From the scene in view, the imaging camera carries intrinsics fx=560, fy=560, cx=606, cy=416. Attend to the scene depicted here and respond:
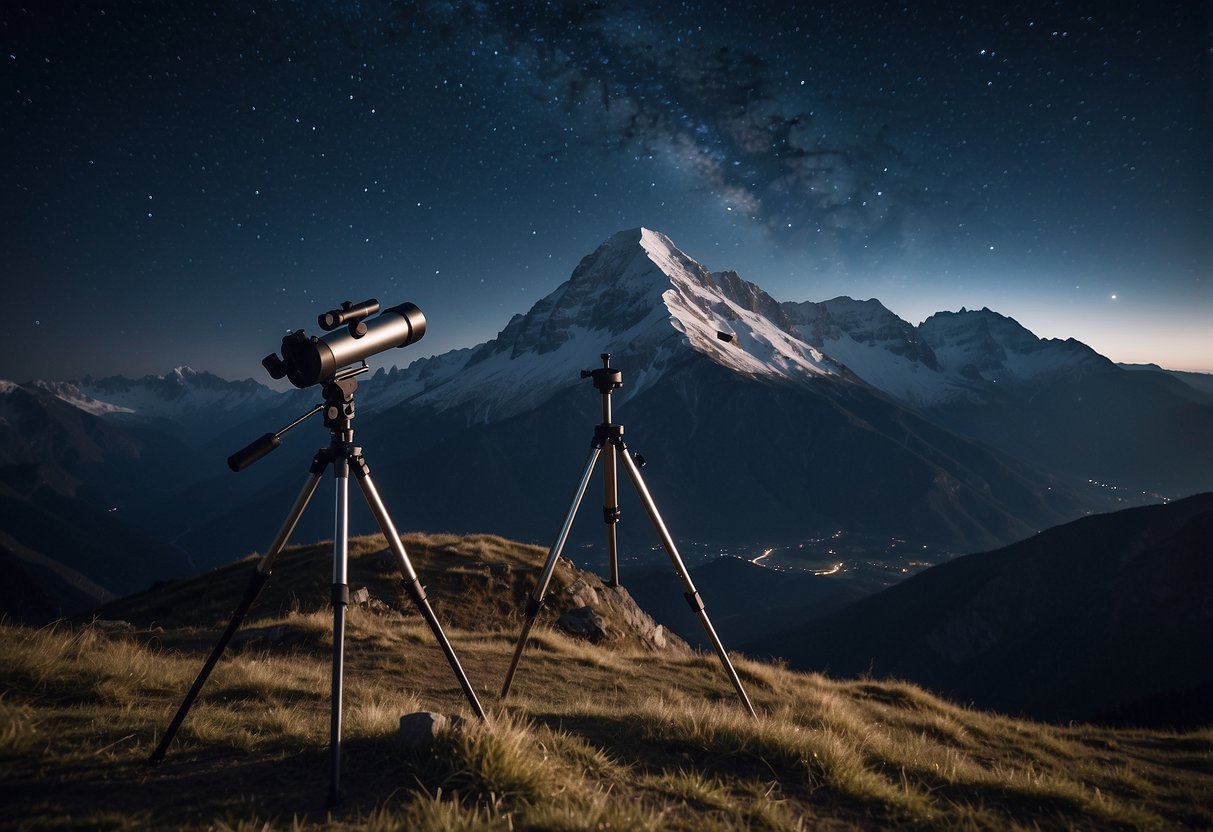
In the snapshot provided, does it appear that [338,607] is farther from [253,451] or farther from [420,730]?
[253,451]

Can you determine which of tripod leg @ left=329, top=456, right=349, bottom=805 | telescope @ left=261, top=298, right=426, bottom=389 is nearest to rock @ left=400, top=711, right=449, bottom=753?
tripod leg @ left=329, top=456, right=349, bottom=805

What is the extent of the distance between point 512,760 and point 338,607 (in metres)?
1.87

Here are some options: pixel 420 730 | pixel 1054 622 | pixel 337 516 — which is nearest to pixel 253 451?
pixel 337 516

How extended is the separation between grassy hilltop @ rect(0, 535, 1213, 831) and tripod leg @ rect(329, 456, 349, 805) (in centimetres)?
24

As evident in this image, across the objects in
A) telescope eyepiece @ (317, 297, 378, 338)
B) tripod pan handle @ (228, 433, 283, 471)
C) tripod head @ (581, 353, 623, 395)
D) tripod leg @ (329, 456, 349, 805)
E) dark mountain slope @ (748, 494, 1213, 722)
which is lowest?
dark mountain slope @ (748, 494, 1213, 722)

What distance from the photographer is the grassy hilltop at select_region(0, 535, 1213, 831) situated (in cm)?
356

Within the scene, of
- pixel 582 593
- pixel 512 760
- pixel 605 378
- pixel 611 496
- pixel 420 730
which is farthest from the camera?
pixel 582 593

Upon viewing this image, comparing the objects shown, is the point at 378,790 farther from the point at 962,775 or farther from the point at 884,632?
the point at 884,632

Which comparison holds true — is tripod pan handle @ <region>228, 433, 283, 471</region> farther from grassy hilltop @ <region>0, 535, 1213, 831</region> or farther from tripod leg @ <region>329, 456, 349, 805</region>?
grassy hilltop @ <region>0, 535, 1213, 831</region>

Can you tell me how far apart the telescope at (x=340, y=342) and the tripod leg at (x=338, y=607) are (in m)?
0.80

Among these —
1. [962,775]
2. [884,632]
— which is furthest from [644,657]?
[884,632]

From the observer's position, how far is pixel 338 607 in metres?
4.57

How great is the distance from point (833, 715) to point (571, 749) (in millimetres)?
4511

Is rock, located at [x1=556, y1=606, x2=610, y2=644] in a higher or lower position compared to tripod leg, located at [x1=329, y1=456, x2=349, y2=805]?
lower
